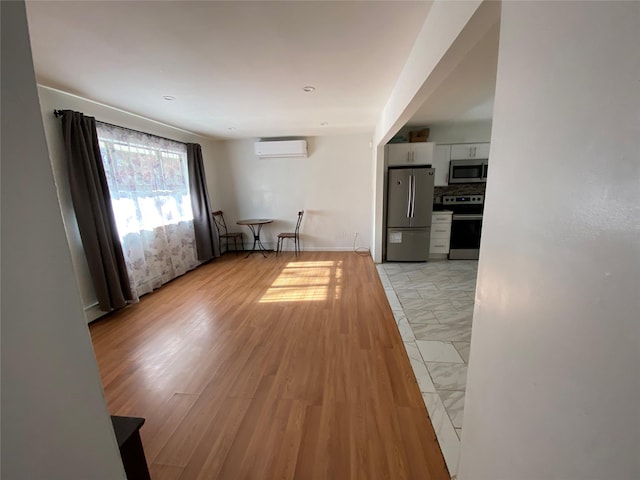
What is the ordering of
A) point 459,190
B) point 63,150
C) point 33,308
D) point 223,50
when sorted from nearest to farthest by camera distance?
1. point 33,308
2. point 223,50
3. point 63,150
4. point 459,190

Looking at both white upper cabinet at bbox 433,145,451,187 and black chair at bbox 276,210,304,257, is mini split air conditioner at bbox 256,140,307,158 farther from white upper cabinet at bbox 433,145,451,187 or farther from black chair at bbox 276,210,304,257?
white upper cabinet at bbox 433,145,451,187

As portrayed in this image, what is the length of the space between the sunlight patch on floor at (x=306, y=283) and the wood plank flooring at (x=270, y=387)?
0.15 feet

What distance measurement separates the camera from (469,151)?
15.1ft

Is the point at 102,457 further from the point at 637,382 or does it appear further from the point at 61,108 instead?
the point at 61,108

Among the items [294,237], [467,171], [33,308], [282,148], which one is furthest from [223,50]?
[467,171]

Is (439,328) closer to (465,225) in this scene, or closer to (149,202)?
(465,225)

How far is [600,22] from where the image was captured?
1.53ft

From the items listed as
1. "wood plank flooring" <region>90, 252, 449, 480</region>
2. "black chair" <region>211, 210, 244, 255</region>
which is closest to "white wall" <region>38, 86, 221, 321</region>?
"wood plank flooring" <region>90, 252, 449, 480</region>

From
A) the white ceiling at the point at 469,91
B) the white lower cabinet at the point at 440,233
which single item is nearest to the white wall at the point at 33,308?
the white ceiling at the point at 469,91

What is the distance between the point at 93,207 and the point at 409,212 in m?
4.49

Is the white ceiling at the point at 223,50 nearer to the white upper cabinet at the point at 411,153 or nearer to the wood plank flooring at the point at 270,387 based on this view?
the white upper cabinet at the point at 411,153

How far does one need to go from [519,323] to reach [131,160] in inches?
172

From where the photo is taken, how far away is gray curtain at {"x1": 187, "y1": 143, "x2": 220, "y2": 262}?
4695 mm

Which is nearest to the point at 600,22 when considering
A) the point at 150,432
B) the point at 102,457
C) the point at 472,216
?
the point at 102,457
